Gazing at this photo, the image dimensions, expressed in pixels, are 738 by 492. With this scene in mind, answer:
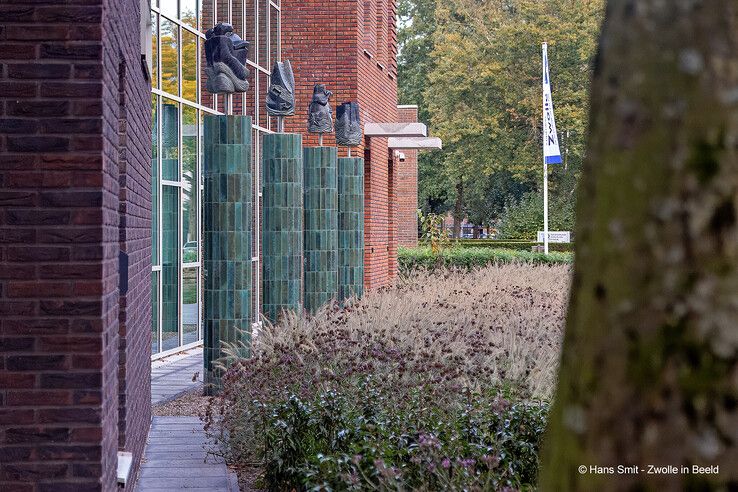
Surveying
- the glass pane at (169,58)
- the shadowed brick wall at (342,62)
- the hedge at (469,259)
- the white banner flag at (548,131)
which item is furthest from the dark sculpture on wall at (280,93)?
the white banner flag at (548,131)

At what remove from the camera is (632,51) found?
141 centimetres

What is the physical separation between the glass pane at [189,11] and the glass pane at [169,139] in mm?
1365

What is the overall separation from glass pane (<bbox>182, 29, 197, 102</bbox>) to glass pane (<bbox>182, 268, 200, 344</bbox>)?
256 centimetres

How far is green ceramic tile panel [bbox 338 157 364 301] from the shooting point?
60.3ft

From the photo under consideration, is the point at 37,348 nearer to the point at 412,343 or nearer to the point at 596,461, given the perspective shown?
the point at 596,461

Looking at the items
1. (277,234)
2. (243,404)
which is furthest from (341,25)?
(243,404)

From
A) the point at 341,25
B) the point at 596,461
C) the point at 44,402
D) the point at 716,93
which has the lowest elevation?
the point at 44,402

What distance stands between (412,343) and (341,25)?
11634 mm

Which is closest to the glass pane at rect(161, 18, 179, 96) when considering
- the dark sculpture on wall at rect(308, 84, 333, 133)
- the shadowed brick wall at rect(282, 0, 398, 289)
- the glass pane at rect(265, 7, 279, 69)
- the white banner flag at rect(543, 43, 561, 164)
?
the dark sculpture on wall at rect(308, 84, 333, 133)

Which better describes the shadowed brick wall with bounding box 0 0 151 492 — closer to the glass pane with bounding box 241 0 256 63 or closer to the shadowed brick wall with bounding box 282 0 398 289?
the glass pane with bounding box 241 0 256 63

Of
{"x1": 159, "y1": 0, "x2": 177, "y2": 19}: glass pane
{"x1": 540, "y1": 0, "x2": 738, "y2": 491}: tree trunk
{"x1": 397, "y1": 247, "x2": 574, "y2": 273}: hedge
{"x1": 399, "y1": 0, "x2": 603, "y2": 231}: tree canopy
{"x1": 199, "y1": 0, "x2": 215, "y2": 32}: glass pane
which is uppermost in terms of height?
{"x1": 399, "y1": 0, "x2": 603, "y2": 231}: tree canopy

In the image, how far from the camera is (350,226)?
18500mm

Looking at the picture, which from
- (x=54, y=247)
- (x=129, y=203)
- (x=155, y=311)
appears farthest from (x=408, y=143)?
(x=54, y=247)

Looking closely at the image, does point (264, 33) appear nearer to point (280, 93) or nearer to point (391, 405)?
point (280, 93)
